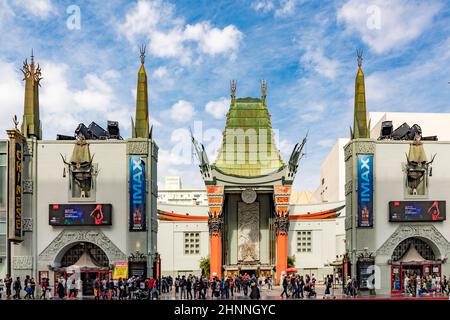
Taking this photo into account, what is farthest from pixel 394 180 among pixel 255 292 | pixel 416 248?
pixel 255 292

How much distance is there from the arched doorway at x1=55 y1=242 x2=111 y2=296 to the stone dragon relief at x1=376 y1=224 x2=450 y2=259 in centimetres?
1791

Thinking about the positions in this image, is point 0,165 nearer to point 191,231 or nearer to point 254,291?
point 254,291

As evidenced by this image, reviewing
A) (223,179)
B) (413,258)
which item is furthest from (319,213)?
(413,258)

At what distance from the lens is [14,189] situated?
4300 cm

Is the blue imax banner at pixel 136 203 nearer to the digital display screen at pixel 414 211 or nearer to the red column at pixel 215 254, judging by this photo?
the digital display screen at pixel 414 211

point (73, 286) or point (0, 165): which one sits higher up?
point (0, 165)

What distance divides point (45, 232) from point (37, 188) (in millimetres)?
2861

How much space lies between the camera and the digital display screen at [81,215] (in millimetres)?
44375

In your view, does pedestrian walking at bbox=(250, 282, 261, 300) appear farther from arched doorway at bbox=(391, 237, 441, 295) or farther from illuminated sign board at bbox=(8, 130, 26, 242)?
illuminated sign board at bbox=(8, 130, 26, 242)

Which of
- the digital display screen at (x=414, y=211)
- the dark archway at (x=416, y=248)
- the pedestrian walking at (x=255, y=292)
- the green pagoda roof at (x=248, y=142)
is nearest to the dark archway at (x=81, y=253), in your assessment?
the pedestrian walking at (x=255, y=292)

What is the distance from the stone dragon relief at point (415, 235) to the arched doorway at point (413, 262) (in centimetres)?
51

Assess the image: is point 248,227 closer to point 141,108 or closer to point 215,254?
point 215,254

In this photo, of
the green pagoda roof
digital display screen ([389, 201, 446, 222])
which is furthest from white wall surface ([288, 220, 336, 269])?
digital display screen ([389, 201, 446, 222])

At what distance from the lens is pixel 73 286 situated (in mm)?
43469
